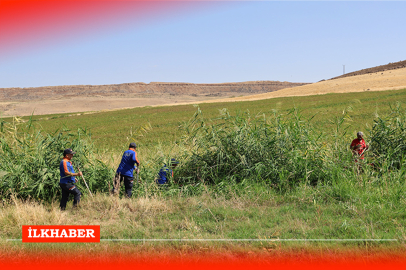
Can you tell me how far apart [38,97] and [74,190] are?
177 m

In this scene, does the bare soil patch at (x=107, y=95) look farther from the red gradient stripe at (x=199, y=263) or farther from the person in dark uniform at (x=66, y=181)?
the red gradient stripe at (x=199, y=263)

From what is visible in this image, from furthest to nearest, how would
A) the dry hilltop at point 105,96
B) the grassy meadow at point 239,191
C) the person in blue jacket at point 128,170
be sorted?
1. the dry hilltop at point 105,96
2. the person in blue jacket at point 128,170
3. the grassy meadow at point 239,191

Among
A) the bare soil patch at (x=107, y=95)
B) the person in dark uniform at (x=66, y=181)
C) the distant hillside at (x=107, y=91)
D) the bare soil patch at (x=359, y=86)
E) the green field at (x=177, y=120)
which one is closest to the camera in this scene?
the person in dark uniform at (x=66, y=181)

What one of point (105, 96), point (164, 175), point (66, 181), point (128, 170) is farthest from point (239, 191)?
point (105, 96)

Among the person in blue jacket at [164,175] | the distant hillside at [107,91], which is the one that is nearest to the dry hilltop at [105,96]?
the distant hillside at [107,91]

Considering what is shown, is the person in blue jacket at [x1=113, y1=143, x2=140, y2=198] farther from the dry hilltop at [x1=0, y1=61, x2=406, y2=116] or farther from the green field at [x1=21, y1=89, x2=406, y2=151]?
the dry hilltop at [x1=0, y1=61, x2=406, y2=116]

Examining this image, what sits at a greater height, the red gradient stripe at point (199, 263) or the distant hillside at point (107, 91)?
the distant hillside at point (107, 91)

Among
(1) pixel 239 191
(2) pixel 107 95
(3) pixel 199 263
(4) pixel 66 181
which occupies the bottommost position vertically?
(3) pixel 199 263

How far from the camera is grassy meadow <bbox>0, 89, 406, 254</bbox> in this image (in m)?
4.98

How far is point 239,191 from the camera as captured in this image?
7027 mm

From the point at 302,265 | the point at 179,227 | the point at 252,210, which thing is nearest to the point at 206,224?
the point at 179,227

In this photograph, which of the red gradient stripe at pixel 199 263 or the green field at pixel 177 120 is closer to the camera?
the red gradient stripe at pixel 199 263

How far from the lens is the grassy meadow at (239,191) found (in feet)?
16.3

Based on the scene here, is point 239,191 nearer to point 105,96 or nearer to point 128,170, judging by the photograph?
point 128,170
